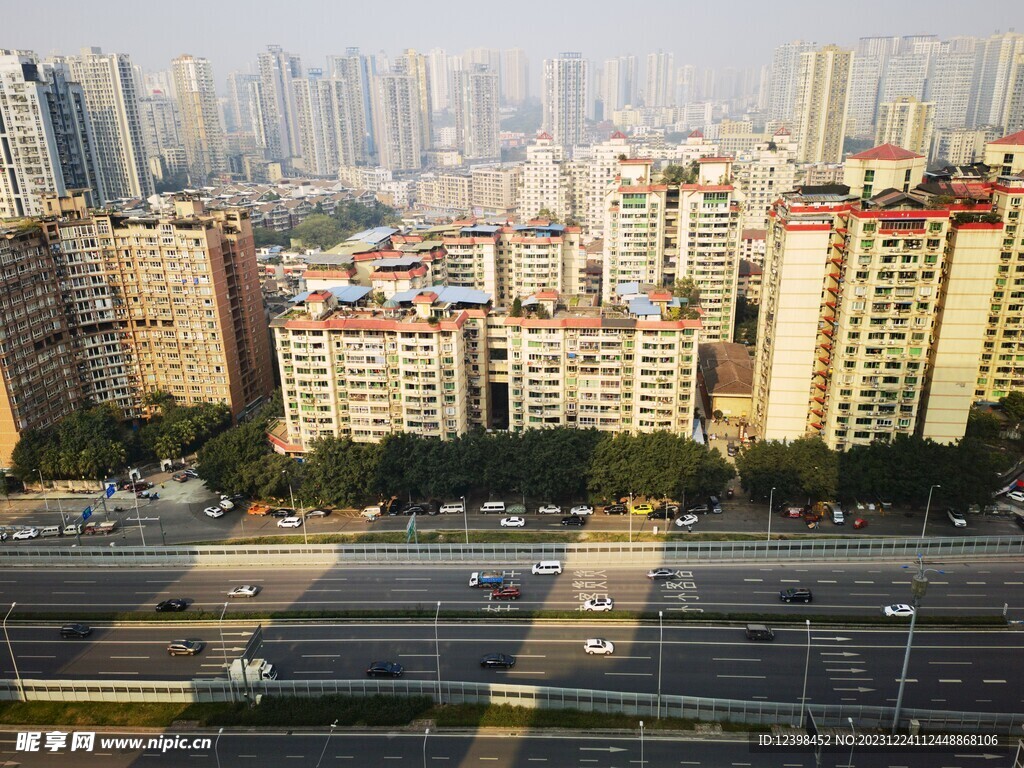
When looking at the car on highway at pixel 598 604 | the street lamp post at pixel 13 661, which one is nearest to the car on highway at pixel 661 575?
the car on highway at pixel 598 604

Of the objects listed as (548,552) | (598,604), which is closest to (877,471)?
(598,604)

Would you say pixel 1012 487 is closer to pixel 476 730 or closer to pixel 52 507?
pixel 476 730

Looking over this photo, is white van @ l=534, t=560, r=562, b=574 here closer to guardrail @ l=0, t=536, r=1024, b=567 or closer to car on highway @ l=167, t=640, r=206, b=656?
guardrail @ l=0, t=536, r=1024, b=567

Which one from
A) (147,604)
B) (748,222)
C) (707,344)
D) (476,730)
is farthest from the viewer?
(748,222)

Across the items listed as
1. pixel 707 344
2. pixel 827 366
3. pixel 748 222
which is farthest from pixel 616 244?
pixel 748 222

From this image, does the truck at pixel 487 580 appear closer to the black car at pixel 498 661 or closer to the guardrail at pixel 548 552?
the guardrail at pixel 548 552
